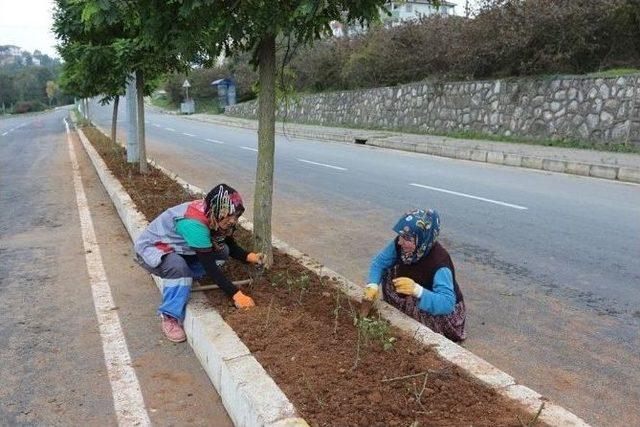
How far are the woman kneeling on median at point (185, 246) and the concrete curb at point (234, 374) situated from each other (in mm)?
134

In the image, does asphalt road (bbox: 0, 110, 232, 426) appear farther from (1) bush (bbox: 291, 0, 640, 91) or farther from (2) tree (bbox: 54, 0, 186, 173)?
(1) bush (bbox: 291, 0, 640, 91)

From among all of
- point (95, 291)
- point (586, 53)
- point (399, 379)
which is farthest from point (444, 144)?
point (399, 379)

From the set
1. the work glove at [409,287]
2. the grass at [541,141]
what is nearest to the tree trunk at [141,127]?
the work glove at [409,287]

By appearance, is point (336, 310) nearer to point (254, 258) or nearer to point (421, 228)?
point (421, 228)

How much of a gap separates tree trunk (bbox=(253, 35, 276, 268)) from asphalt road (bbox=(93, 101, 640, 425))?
4.02 feet

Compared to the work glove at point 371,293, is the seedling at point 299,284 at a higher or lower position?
lower

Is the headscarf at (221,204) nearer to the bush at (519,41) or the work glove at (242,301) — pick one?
the work glove at (242,301)

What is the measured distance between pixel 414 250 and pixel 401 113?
19.9 m

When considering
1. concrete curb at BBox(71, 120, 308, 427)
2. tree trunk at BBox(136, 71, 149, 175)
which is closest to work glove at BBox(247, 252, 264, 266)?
concrete curb at BBox(71, 120, 308, 427)

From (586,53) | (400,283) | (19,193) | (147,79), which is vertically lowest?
(19,193)

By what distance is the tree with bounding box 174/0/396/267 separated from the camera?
3824 millimetres

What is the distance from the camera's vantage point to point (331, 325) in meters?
3.55

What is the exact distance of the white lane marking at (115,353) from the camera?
309 cm

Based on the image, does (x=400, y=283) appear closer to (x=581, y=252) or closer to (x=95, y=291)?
(x=95, y=291)
